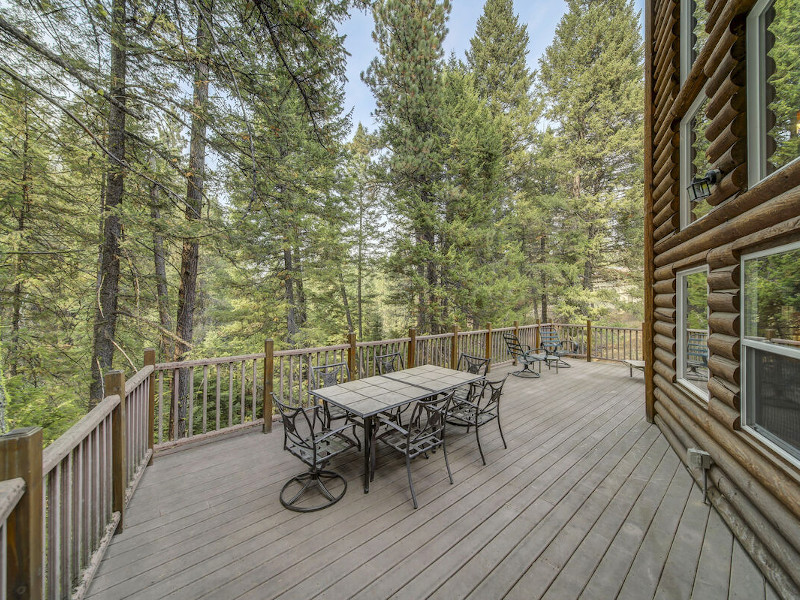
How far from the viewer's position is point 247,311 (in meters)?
9.74

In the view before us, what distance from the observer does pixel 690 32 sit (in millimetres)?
3389

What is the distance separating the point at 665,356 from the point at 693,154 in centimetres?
239

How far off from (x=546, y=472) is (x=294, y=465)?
8.25ft

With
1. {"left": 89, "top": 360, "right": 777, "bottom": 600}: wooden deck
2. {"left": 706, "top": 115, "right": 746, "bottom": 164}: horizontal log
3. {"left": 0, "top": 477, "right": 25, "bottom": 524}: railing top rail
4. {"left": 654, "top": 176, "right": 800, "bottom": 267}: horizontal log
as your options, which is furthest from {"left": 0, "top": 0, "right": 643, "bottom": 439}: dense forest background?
{"left": 654, "top": 176, "right": 800, "bottom": 267}: horizontal log

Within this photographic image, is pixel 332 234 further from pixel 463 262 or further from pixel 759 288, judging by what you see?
pixel 759 288

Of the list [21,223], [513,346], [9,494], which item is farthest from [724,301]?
[21,223]

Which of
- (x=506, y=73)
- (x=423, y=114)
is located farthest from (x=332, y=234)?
(x=506, y=73)

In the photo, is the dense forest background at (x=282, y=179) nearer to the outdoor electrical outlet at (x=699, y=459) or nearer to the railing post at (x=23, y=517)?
the railing post at (x=23, y=517)

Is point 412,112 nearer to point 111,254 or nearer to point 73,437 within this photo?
point 111,254

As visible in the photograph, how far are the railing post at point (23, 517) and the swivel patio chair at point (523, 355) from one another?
22.5 feet

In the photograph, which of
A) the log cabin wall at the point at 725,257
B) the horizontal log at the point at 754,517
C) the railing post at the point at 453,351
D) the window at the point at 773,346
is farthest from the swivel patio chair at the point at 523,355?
the window at the point at 773,346

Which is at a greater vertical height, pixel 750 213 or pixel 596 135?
pixel 596 135

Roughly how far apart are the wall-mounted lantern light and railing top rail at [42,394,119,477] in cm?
447

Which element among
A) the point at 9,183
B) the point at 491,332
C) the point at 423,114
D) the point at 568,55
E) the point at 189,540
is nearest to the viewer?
the point at 189,540
